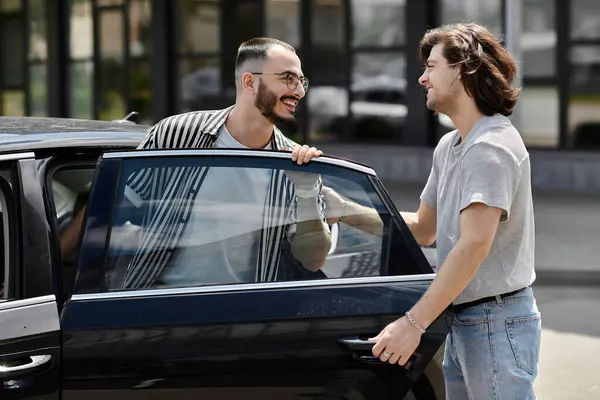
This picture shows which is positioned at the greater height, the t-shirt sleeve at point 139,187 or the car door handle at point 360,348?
the t-shirt sleeve at point 139,187

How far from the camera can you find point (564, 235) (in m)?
11.1

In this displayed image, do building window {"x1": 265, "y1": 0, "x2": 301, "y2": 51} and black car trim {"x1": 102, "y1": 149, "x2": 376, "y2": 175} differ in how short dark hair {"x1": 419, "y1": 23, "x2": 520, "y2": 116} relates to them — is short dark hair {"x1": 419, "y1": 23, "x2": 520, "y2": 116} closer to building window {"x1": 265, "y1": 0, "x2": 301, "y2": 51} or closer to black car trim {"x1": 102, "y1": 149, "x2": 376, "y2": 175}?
black car trim {"x1": 102, "y1": 149, "x2": 376, "y2": 175}

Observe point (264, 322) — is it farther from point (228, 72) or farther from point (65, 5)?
point (65, 5)

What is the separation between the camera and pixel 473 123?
124 inches

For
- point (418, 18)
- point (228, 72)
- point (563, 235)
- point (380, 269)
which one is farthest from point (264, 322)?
point (228, 72)

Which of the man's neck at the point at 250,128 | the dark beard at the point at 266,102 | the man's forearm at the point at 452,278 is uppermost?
the dark beard at the point at 266,102

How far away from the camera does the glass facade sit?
15.3m

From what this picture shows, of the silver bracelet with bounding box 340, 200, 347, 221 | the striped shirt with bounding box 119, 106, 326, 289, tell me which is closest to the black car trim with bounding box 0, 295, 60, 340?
the striped shirt with bounding box 119, 106, 326, 289

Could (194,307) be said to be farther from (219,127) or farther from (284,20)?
(284,20)

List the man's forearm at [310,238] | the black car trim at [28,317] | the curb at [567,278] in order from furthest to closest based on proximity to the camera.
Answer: the curb at [567,278] → the man's forearm at [310,238] → the black car trim at [28,317]

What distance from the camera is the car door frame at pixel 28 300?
304 cm

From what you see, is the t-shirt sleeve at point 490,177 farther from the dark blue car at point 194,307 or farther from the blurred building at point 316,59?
the blurred building at point 316,59

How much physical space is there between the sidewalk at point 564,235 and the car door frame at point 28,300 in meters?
4.26

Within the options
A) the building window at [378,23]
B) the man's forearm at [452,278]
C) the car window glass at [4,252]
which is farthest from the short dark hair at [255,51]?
the building window at [378,23]
